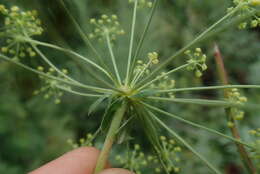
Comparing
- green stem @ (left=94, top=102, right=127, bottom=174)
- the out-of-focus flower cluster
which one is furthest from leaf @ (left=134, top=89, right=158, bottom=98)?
the out-of-focus flower cluster

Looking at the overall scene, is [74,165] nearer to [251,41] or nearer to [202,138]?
[202,138]

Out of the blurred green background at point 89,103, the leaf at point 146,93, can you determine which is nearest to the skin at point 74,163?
the leaf at point 146,93

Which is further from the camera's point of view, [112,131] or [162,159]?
[162,159]

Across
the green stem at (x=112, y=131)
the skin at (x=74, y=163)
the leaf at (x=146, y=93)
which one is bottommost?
the skin at (x=74, y=163)

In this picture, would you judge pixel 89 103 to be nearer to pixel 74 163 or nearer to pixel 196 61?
pixel 74 163

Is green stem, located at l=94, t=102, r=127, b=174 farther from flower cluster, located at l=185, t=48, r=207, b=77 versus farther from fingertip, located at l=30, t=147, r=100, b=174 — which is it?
flower cluster, located at l=185, t=48, r=207, b=77

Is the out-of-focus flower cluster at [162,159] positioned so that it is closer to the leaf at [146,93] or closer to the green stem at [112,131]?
the green stem at [112,131]

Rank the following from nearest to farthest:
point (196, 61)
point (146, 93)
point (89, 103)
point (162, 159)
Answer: point (146, 93), point (196, 61), point (162, 159), point (89, 103)

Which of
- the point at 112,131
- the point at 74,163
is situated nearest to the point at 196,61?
the point at 112,131
